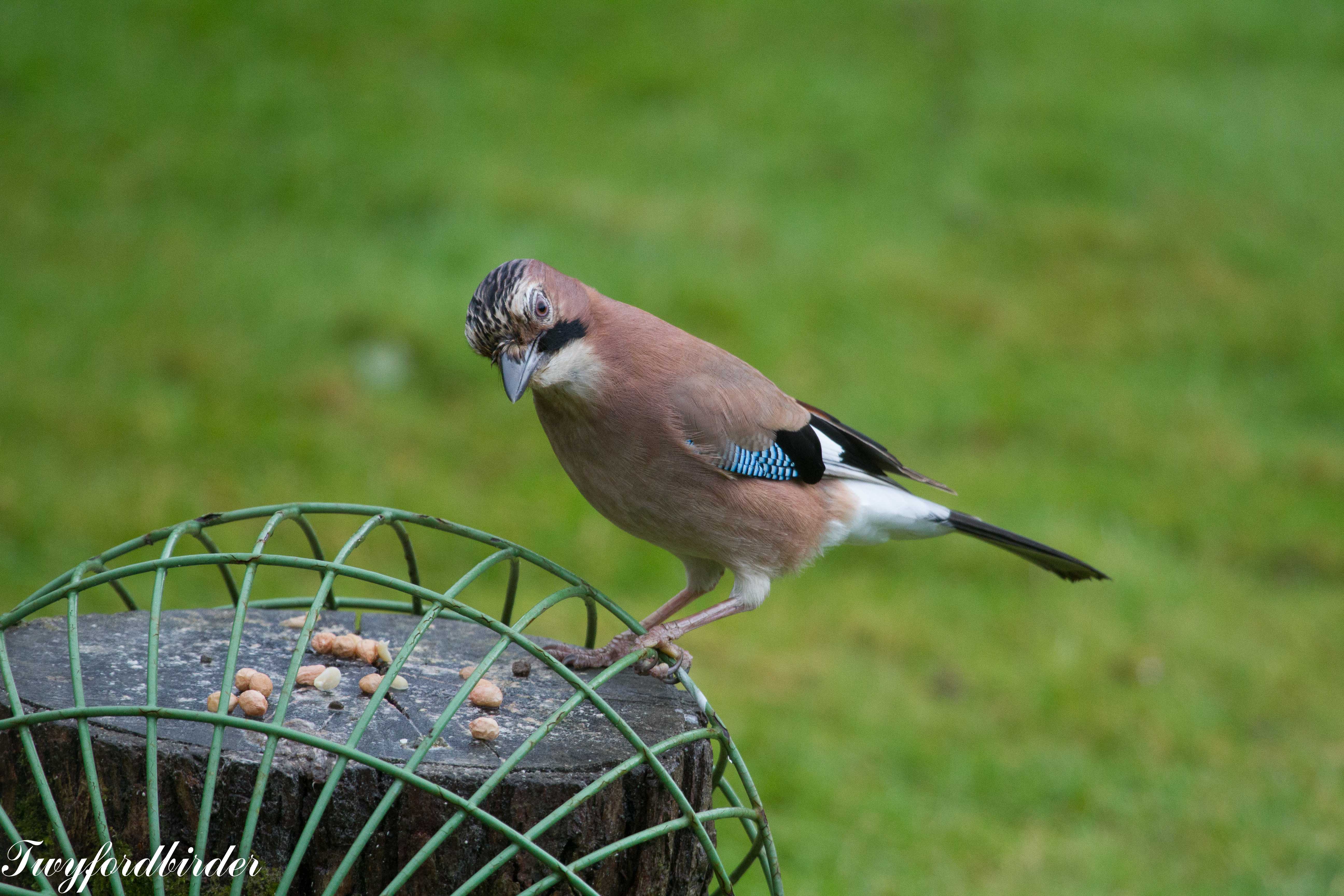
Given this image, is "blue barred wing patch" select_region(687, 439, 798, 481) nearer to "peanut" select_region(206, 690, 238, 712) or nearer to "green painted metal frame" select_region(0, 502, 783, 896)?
"green painted metal frame" select_region(0, 502, 783, 896)

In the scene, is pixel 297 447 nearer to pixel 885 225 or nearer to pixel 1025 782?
pixel 1025 782

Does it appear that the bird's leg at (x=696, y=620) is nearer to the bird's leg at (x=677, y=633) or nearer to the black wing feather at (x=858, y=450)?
the bird's leg at (x=677, y=633)

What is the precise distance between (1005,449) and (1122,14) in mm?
5920

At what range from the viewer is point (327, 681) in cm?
254

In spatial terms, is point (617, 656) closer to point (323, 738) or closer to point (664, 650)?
point (664, 650)

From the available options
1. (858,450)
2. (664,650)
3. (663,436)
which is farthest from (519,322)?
(858,450)

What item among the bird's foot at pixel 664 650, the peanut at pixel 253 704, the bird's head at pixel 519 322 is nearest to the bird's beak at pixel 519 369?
the bird's head at pixel 519 322

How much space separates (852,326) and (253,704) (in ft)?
18.0

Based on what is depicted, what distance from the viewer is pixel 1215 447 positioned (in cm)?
674

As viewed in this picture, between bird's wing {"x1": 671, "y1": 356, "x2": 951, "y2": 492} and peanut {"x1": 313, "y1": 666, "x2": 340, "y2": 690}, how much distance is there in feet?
3.13

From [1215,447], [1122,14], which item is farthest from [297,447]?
[1122,14]

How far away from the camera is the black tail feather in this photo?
3365 mm

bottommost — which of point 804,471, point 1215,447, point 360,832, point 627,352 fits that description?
point 1215,447

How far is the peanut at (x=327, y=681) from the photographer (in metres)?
A: 2.53
